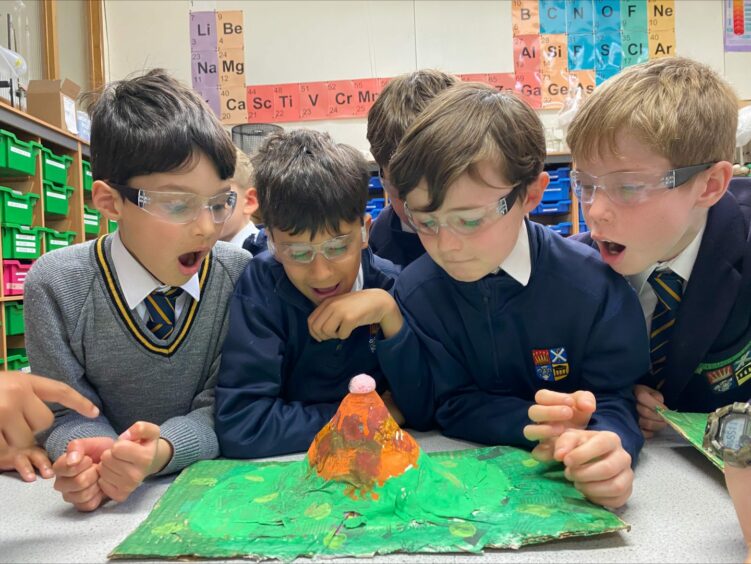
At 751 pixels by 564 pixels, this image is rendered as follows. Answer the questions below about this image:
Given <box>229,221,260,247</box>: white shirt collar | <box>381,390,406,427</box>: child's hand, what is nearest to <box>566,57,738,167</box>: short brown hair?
<box>381,390,406,427</box>: child's hand

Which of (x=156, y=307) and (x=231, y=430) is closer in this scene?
(x=231, y=430)

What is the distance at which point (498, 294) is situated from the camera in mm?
1039

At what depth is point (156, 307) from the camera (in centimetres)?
110

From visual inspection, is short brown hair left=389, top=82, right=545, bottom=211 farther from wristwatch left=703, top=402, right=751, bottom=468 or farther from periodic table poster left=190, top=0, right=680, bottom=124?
periodic table poster left=190, top=0, right=680, bottom=124

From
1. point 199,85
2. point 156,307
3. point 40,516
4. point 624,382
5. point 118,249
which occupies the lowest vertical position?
point 40,516

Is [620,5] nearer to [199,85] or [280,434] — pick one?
[199,85]

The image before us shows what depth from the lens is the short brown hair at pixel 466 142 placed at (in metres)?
0.95

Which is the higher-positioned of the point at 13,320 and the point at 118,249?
the point at 118,249

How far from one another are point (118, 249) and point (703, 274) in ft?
3.46

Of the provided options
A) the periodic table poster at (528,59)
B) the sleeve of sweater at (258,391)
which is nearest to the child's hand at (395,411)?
the sleeve of sweater at (258,391)

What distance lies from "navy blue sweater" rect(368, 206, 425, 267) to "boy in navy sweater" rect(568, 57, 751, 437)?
21.3 inches

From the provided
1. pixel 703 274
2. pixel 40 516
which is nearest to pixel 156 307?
pixel 40 516

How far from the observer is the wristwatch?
60 centimetres

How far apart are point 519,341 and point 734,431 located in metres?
0.46
